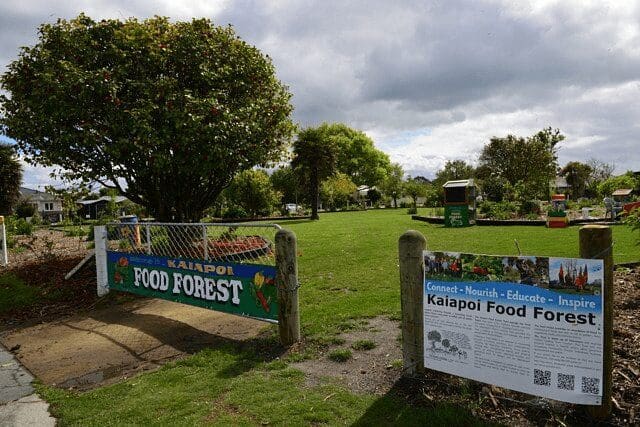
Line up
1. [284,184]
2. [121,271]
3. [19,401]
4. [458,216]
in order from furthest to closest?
[284,184] → [458,216] → [121,271] → [19,401]

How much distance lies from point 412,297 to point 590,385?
1.55m

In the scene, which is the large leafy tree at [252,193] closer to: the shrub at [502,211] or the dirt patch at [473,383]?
the shrub at [502,211]

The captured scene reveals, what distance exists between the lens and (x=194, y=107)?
9641 millimetres

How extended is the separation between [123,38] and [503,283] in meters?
9.97

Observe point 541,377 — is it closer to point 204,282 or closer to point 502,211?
point 204,282

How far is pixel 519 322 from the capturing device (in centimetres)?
344

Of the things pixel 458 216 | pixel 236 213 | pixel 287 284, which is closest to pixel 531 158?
pixel 458 216

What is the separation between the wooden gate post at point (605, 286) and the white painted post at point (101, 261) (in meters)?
8.73

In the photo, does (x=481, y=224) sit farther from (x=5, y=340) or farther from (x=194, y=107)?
(x=5, y=340)

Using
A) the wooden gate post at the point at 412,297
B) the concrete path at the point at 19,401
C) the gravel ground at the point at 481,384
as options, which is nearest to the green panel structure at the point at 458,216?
the gravel ground at the point at 481,384

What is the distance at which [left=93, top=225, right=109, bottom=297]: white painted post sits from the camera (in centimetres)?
918

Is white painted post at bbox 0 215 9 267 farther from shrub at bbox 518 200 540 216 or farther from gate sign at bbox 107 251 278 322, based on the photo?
shrub at bbox 518 200 540 216

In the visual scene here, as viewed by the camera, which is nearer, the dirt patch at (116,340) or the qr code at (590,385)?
the qr code at (590,385)

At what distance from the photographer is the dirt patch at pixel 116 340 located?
5.42m
